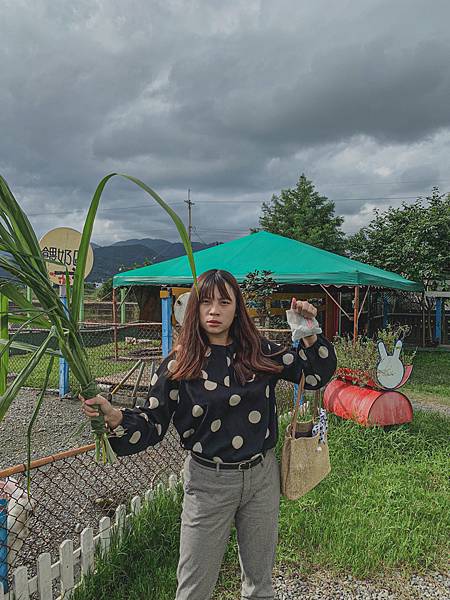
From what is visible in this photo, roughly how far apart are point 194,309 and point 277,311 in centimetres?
852

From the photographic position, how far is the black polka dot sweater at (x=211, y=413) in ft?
5.45

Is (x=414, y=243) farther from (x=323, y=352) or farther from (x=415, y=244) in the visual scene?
(x=323, y=352)

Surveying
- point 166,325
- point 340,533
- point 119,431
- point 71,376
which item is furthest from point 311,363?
point 71,376

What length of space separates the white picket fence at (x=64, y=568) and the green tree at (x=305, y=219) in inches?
912

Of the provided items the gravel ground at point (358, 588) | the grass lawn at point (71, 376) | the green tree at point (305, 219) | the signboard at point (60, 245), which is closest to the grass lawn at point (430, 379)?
the gravel ground at point (358, 588)

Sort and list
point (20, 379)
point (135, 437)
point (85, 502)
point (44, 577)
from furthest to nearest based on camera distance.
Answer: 1. point (85, 502)
2. point (44, 577)
3. point (135, 437)
4. point (20, 379)

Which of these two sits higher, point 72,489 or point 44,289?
point 44,289

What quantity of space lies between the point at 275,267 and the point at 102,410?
7894mm

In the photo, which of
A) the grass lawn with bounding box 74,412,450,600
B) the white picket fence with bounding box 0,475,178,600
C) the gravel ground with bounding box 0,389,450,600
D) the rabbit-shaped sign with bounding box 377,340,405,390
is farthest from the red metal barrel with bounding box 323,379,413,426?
the white picket fence with bounding box 0,475,178,600

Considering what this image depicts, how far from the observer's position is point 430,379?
28.0 feet

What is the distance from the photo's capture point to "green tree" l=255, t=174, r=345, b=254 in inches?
985

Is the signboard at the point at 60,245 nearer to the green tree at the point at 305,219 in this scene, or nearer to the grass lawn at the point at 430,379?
the grass lawn at the point at 430,379

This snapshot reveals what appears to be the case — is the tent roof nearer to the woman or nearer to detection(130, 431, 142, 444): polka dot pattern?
the woman

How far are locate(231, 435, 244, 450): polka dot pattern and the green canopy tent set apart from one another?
6.56m
